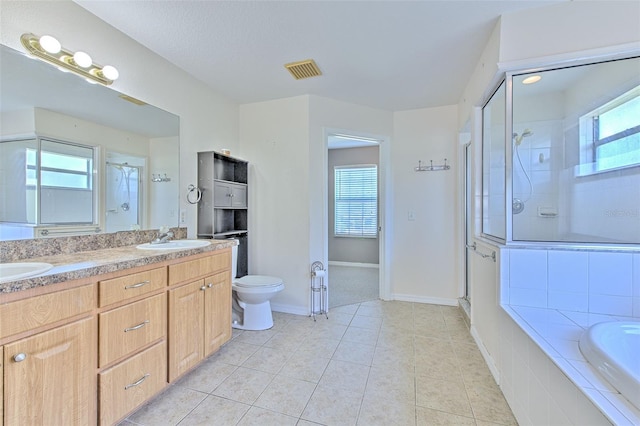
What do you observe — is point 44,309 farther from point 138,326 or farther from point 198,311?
point 198,311

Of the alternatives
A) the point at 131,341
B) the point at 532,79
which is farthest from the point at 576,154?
the point at 131,341

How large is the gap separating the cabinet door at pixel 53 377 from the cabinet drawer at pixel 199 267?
49 centimetres

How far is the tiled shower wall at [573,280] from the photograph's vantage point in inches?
57.6

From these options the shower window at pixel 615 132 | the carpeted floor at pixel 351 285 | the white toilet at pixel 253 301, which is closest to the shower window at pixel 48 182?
the white toilet at pixel 253 301

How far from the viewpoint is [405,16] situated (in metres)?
1.71

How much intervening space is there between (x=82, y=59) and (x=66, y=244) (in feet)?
3.63

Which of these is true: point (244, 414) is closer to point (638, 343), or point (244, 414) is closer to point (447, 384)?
point (447, 384)

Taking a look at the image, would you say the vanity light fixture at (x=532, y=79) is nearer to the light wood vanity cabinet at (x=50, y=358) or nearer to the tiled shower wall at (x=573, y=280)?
the tiled shower wall at (x=573, y=280)

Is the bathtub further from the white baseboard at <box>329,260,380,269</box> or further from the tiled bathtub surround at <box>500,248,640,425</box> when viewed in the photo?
the white baseboard at <box>329,260,380,269</box>

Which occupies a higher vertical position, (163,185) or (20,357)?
(163,185)

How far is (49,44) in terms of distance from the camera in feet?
4.78

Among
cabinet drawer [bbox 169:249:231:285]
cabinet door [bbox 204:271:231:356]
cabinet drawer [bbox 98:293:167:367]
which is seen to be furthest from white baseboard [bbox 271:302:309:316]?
cabinet drawer [bbox 98:293:167:367]

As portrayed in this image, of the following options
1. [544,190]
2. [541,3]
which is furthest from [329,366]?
[541,3]

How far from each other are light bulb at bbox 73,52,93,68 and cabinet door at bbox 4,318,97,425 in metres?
1.48
